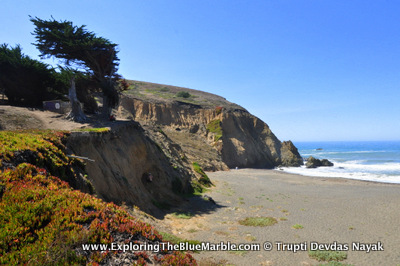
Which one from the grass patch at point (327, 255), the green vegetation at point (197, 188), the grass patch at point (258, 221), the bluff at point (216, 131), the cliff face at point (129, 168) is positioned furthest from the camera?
the bluff at point (216, 131)

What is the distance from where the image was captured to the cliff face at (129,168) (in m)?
11.8

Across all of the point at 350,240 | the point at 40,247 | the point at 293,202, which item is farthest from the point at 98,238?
the point at 293,202

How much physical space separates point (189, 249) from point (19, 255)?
640 centimetres

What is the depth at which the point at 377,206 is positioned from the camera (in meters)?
16.8

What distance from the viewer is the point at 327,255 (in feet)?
29.0

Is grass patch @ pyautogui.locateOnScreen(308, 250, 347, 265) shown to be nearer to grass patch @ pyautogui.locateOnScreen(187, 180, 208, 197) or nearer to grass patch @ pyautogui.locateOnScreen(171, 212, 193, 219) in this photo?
grass patch @ pyautogui.locateOnScreen(171, 212, 193, 219)

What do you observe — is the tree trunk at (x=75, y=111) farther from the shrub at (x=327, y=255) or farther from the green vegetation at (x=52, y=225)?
the shrub at (x=327, y=255)

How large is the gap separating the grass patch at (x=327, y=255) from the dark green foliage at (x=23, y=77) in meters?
23.3

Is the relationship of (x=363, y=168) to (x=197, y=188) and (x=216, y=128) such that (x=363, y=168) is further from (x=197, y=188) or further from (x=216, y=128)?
(x=197, y=188)

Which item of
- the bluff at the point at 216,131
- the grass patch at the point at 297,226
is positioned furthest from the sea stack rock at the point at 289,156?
the grass patch at the point at 297,226

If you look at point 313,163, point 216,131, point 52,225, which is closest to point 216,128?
point 216,131

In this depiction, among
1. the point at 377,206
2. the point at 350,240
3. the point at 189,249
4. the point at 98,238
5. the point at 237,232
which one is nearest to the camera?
the point at 98,238

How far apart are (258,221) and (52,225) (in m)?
11.4

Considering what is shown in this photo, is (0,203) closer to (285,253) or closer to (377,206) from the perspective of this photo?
(285,253)
